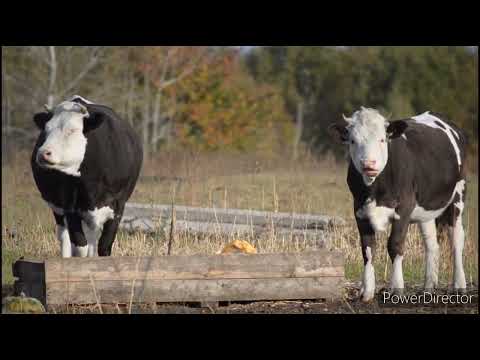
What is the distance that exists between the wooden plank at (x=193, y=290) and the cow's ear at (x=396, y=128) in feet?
5.81

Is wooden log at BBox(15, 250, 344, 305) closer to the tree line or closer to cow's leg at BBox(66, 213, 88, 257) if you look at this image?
cow's leg at BBox(66, 213, 88, 257)

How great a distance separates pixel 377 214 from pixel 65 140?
3410 mm

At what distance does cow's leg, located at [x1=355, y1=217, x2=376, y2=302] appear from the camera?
9500mm

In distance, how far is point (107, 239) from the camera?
34.6 feet

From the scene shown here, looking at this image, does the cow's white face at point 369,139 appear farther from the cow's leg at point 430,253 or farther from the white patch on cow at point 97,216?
the white patch on cow at point 97,216

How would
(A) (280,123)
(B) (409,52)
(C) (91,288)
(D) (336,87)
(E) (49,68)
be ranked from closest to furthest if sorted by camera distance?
(C) (91,288), (E) (49,68), (A) (280,123), (B) (409,52), (D) (336,87)

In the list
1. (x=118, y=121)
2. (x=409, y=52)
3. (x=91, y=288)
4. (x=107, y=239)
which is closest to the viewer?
(x=91, y=288)

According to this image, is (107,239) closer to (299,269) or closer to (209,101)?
(299,269)

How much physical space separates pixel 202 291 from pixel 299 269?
97cm

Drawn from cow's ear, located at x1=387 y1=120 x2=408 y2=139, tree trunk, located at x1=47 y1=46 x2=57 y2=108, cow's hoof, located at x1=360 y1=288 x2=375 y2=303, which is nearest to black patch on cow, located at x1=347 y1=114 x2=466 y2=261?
cow's ear, located at x1=387 y1=120 x2=408 y2=139

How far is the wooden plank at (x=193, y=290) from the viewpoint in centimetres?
862

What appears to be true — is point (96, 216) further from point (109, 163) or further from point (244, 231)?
point (244, 231)

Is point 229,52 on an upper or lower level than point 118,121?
upper

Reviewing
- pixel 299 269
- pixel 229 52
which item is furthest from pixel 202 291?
pixel 229 52
